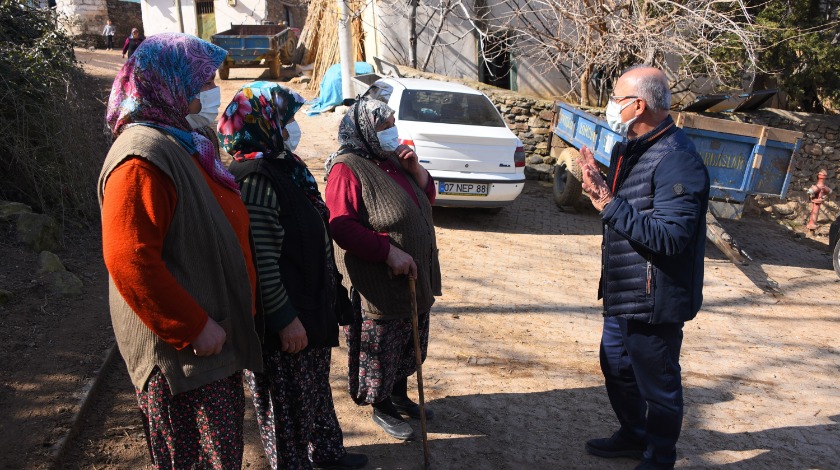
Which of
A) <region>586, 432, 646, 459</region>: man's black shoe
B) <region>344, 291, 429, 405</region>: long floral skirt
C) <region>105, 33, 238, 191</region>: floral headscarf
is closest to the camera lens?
<region>105, 33, 238, 191</region>: floral headscarf

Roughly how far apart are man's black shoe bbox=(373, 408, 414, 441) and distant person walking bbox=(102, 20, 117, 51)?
92.0ft

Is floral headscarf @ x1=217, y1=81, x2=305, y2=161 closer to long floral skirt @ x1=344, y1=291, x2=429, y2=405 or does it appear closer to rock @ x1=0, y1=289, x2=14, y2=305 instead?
long floral skirt @ x1=344, y1=291, x2=429, y2=405

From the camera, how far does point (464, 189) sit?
25.2ft

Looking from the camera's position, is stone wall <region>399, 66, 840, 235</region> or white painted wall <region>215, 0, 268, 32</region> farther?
white painted wall <region>215, 0, 268, 32</region>

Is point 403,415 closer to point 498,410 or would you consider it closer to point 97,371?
point 498,410

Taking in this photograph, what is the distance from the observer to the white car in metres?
7.60

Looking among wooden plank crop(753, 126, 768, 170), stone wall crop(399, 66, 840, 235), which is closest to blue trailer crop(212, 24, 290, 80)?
stone wall crop(399, 66, 840, 235)

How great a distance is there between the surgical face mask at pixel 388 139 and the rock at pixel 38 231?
349cm

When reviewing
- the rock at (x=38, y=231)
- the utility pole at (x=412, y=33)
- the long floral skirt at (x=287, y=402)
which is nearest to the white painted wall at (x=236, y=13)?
the utility pole at (x=412, y=33)

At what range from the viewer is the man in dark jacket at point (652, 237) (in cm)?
279

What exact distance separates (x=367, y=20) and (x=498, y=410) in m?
12.8

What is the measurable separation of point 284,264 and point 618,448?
2110mm

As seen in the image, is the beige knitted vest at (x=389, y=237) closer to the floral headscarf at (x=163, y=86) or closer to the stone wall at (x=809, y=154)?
the floral headscarf at (x=163, y=86)

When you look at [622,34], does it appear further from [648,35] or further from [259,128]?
[259,128]
